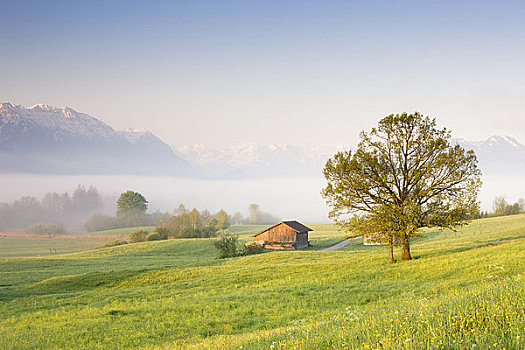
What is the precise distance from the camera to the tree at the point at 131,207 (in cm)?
16575

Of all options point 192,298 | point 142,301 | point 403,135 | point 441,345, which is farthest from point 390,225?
point 441,345

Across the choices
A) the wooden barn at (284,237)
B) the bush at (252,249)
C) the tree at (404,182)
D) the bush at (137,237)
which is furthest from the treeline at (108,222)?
the tree at (404,182)

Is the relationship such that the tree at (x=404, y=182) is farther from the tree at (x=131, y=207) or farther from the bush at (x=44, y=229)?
the tree at (x=131, y=207)

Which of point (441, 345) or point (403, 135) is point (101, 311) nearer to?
point (441, 345)

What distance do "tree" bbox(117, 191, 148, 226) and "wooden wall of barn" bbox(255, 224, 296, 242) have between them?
103 metres

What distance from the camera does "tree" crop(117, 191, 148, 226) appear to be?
16575 cm

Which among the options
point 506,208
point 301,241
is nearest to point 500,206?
point 506,208

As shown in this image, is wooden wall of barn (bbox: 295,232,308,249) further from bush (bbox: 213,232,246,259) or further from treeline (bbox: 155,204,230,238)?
treeline (bbox: 155,204,230,238)

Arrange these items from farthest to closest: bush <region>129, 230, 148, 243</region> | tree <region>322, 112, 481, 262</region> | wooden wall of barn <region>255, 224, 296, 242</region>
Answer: bush <region>129, 230, 148, 243</region>, wooden wall of barn <region>255, 224, 296, 242</region>, tree <region>322, 112, 481, 262</region>

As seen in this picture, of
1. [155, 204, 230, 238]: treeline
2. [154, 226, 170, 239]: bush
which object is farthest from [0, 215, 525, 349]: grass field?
[155, 204, 230, 238]: treeline

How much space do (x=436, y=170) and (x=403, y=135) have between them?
178 inches

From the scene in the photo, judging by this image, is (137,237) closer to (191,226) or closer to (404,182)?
(191,226)

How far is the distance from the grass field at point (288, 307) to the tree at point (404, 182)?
4.05 meters

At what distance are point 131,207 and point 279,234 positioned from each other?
358 ft
